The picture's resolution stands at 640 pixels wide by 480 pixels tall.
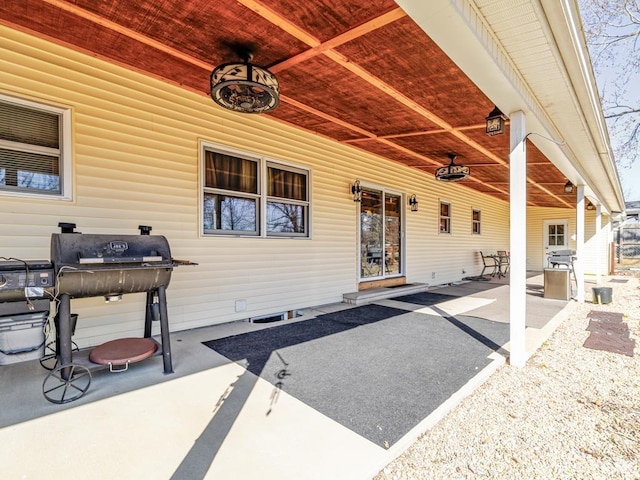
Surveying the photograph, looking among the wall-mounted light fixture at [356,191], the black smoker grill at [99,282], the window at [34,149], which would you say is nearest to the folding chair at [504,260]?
the wall-mounted light fixture at [356,191]

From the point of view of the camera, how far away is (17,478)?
1.60 metres

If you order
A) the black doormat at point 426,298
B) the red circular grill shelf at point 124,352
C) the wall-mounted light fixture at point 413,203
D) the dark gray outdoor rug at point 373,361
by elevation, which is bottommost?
the black doormat at point 426,298

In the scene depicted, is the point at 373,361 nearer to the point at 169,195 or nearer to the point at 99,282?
the point at 99,282

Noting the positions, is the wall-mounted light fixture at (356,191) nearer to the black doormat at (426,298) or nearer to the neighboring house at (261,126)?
the neighboring house at (261,126)

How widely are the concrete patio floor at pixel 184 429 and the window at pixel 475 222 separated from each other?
8.52 m

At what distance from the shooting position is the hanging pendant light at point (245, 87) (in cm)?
289

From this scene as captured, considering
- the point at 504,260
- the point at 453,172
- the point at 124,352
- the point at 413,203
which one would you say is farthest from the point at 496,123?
the point at 504,260

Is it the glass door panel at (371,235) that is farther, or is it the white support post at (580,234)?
the glass door panel at (371,235)

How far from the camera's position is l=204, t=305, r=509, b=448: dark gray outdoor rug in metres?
2.30

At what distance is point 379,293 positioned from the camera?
6469 mm

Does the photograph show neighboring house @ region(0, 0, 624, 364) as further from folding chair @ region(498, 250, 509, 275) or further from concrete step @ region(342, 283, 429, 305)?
→ folding chair @ region(498, 250, 509, 275)

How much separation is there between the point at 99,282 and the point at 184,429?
1.29 metres

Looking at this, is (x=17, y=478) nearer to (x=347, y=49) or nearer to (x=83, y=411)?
(x=83, y=411)

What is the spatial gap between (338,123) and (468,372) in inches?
145
